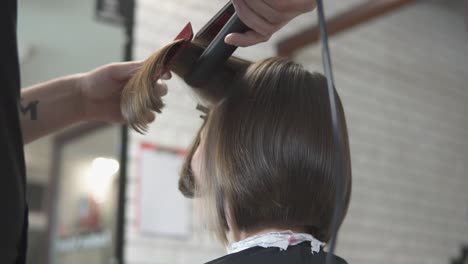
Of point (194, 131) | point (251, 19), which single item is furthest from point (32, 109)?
point (194, 131)

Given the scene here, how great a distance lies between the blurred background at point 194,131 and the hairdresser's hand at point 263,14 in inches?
15.2

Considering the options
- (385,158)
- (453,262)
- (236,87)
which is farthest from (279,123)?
(453,262)

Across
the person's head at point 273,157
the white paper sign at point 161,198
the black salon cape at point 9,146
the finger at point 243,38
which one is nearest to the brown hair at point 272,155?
the person's head at point 273,157

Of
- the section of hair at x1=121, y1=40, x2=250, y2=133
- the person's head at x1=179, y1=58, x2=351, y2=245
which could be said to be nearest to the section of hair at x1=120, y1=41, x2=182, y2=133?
the section of hair at x1=121, y1=40, x2=250, y2=133

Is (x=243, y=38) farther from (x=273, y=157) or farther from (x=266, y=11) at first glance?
(x=273, y=157)

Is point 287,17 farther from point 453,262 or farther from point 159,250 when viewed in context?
point 453,262

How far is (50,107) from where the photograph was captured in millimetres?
946

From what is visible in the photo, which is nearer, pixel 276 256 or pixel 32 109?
pixel 276 256

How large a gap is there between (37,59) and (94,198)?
0.48m

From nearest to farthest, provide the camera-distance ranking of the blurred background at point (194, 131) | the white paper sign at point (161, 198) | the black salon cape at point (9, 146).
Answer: the black salon cape at point (9, 146) → the blurred background at point (194, 131) → the white paper sign at point (161, 198)

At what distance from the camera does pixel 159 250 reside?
2.05m

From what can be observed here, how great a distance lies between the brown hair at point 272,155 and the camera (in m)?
0.77

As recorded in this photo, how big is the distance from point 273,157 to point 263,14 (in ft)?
0.64

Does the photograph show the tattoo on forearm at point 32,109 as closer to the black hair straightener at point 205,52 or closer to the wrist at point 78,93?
the wrist at point 78,93
